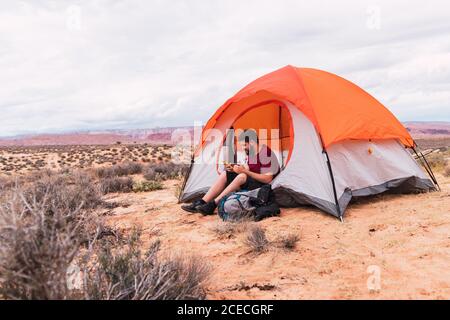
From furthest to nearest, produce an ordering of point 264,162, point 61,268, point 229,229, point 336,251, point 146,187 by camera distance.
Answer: point 146,187
point 264,162
point 229,229
point 336,251
point 61,268

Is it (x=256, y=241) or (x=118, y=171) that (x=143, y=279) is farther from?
(x=118, y=171)

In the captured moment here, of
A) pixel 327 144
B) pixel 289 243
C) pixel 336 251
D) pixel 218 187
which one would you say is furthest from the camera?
pixel 218 187

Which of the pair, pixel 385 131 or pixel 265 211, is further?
pixel 385 131

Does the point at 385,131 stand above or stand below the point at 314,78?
below

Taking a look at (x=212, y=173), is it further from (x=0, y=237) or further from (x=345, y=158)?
(x=0, y=237)

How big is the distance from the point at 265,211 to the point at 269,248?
151 cm

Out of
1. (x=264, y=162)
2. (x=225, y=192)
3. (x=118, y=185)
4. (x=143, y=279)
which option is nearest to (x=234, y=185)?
(x=225, y=192)

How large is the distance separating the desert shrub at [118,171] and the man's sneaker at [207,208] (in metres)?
7.76

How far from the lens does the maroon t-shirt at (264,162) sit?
21.9 feet

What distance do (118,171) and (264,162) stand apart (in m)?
9.05

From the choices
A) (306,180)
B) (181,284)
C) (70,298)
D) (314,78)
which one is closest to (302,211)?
(306,180)

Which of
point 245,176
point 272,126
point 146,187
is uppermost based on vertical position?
point 272,126

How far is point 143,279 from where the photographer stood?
9.24 feet

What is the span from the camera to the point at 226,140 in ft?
24.6
